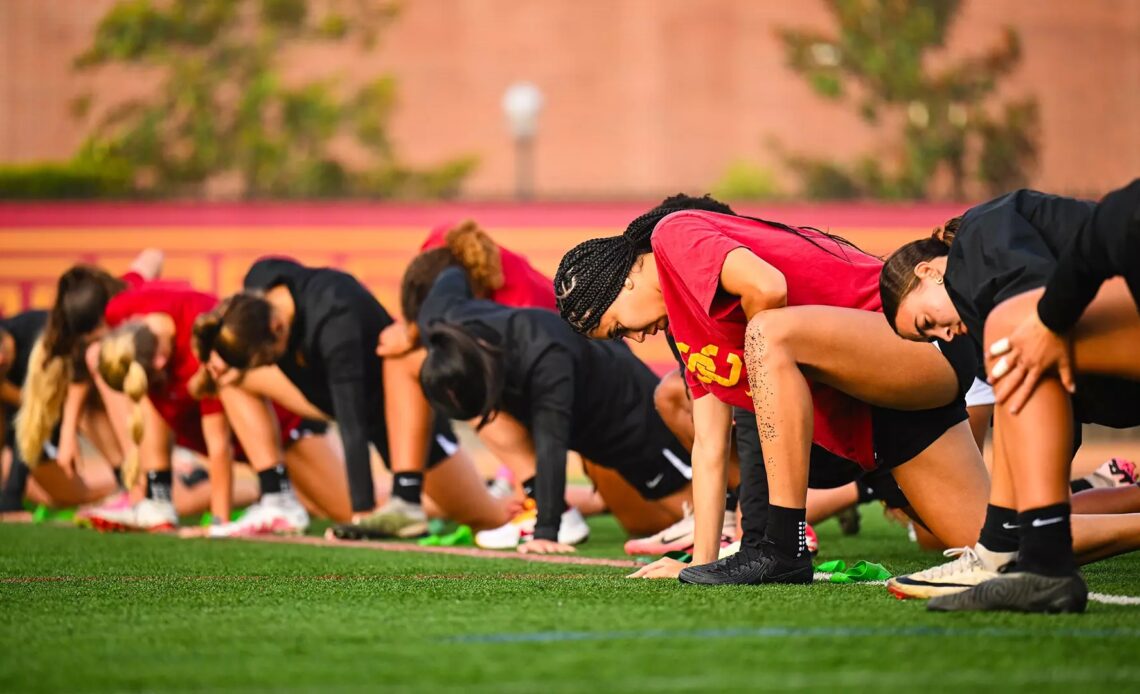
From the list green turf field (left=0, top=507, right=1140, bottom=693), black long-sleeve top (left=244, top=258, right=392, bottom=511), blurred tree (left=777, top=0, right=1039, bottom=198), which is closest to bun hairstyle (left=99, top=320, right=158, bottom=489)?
Answer: black long-sleeve top (left=244, top=258, right=392, bottom=511)

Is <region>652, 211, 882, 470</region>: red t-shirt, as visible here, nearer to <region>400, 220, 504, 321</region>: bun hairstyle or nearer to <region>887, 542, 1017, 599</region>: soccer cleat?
<region>887, 542, 1017, 599</region>: soccer cleat

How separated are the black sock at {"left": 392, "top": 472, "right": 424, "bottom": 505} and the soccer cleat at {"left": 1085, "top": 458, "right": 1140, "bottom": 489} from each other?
3305mm

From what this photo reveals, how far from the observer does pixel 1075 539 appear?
455 cm

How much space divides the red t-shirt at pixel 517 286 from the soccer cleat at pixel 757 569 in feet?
11.0

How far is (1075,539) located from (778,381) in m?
0.96

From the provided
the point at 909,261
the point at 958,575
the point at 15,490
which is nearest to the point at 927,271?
the point at 909,261

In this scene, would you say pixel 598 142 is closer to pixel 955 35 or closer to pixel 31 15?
pixel 955 35

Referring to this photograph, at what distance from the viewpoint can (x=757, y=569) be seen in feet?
15.2

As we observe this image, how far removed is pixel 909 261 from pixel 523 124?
25203mm

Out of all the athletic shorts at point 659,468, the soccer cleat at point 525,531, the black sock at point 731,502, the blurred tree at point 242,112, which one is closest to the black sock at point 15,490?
the soccer cleat at point 525,531

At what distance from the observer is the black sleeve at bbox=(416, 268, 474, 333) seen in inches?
283

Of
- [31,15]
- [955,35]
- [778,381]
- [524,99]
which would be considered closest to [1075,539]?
[778,381]

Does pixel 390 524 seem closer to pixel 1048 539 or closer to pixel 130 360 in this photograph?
pixel 130 360

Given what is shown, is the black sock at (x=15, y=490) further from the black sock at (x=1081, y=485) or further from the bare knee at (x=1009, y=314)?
the bare knee at (x=1009, y=314)
